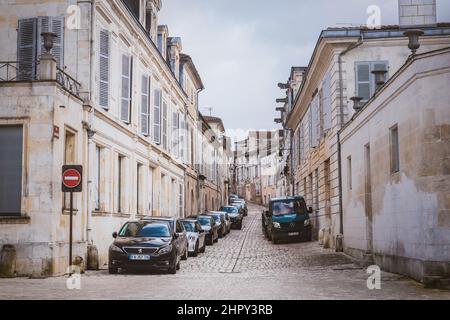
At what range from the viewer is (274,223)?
3077cm

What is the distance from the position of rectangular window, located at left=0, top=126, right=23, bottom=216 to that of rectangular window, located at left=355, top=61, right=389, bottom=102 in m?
13.9

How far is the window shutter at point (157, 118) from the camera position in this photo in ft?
98.4

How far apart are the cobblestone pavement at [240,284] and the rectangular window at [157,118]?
9899 mm

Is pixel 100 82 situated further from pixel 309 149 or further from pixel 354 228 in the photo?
pixel 309 149

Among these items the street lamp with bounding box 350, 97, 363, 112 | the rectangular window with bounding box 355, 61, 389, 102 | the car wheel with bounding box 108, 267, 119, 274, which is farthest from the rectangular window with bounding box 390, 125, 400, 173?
the rectangular window with bounding box 355, 61, 389, 102

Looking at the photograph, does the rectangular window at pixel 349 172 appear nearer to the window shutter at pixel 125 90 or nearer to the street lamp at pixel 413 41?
the street lamp at pixel 413 41

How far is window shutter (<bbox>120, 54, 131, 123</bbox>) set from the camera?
24.2m

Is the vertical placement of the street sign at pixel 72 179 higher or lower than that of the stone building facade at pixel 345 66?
lower

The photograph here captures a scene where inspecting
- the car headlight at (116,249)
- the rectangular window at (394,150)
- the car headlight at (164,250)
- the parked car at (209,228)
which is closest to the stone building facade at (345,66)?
the parked car at (209,228)

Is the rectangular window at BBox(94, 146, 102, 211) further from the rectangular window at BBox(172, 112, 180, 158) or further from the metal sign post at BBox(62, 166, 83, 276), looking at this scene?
the rectangular window at BBox(172, 112, 180, 158)

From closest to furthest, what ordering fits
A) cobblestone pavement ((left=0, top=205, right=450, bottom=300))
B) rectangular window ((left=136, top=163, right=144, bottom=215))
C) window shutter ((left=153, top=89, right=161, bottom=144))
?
cobblestone pavement ((left=0, top=205, right=450, bottom=300))
rectangular window ((left=136, top=163, right=144, bottom=215))
window shutter ((left=153, top=89, right=161, bottom=144))

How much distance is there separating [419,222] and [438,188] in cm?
89

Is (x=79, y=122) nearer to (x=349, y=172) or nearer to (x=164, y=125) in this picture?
(x=349, y=172)

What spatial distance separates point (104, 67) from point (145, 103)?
618 cm
